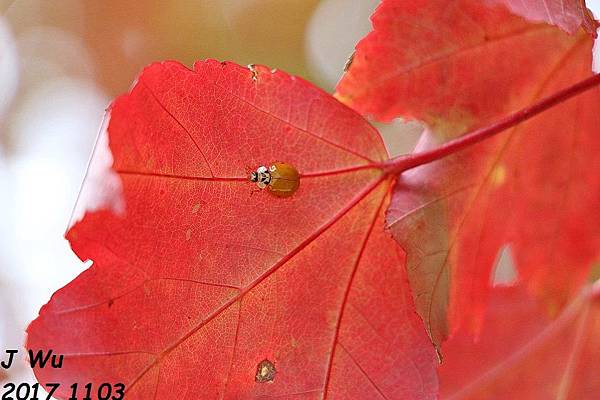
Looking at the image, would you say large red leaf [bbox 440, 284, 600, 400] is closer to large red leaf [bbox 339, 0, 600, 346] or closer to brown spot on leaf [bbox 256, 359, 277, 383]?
large red leaf [bbox 339, 0, 600, 346]

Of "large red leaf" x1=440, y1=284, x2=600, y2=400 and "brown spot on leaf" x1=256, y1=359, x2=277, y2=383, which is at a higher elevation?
"large red leaf" x1=440, y1=284, x2=600, y2=400

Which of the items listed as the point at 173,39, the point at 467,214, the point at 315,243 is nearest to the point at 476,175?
the point at 467,214

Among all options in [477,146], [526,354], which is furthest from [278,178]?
[526,354]

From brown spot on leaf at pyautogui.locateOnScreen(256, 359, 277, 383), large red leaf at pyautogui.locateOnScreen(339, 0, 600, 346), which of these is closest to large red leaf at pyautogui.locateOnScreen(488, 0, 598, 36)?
large red leaf at pyautogui.locateOnScreen(339, 0, 600, 346)

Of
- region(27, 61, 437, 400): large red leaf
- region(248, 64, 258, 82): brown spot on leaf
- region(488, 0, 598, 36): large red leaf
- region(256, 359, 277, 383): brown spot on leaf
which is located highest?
region(488, 0, 598, 36): large red leaf

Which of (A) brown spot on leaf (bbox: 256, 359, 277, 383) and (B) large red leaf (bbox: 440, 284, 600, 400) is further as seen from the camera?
(B) large red leaf (bbox: 440, 284, 600, 400)

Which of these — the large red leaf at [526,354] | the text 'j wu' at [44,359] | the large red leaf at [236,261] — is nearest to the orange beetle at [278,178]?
the large red leaf at [236,261]

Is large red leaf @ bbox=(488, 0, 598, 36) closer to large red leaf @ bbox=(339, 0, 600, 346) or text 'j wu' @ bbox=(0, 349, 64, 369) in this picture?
large red leaf @ bbox=(339, 0, 600, 346)

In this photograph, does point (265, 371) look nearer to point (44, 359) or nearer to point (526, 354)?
point (44, 359)
